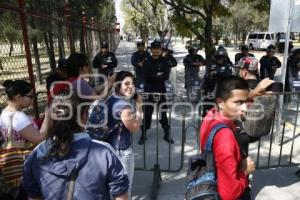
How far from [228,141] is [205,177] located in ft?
1.01

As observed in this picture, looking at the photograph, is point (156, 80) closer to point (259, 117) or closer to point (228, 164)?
point (259, 117)

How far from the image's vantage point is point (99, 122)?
277 cm

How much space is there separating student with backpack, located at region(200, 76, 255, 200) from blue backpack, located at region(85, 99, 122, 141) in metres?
0.91

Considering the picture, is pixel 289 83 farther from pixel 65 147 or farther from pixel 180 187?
pixel 65 147

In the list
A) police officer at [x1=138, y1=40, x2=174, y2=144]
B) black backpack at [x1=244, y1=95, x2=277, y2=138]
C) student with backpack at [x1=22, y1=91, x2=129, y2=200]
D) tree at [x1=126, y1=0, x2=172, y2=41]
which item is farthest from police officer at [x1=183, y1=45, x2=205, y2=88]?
tree at [x1=126, y1=0, x2=172, y2=41]

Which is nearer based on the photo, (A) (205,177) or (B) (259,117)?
(A) (205,177)

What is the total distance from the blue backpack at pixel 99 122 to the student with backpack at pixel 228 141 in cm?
91

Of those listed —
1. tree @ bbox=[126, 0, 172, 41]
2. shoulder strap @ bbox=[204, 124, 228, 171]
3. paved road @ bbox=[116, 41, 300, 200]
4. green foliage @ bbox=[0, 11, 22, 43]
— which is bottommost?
paved road @ bbox=[116, 41, 300, 200]

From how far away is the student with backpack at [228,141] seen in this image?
6.38ft

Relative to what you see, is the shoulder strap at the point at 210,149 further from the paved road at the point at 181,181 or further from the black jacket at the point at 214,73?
the black jacket at the point at 214,73

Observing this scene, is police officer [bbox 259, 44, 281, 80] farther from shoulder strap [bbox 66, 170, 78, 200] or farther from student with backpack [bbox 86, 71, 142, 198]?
shoulder strap [bbox 66, 170, 78, 200]

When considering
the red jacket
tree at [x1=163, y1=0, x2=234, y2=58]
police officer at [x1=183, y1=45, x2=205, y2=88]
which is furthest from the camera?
police officer at [x1=183, y1=45, x2=205, y2=88]

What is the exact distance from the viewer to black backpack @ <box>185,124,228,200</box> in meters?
2.05

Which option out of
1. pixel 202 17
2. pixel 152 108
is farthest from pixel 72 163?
pixel 202 17
